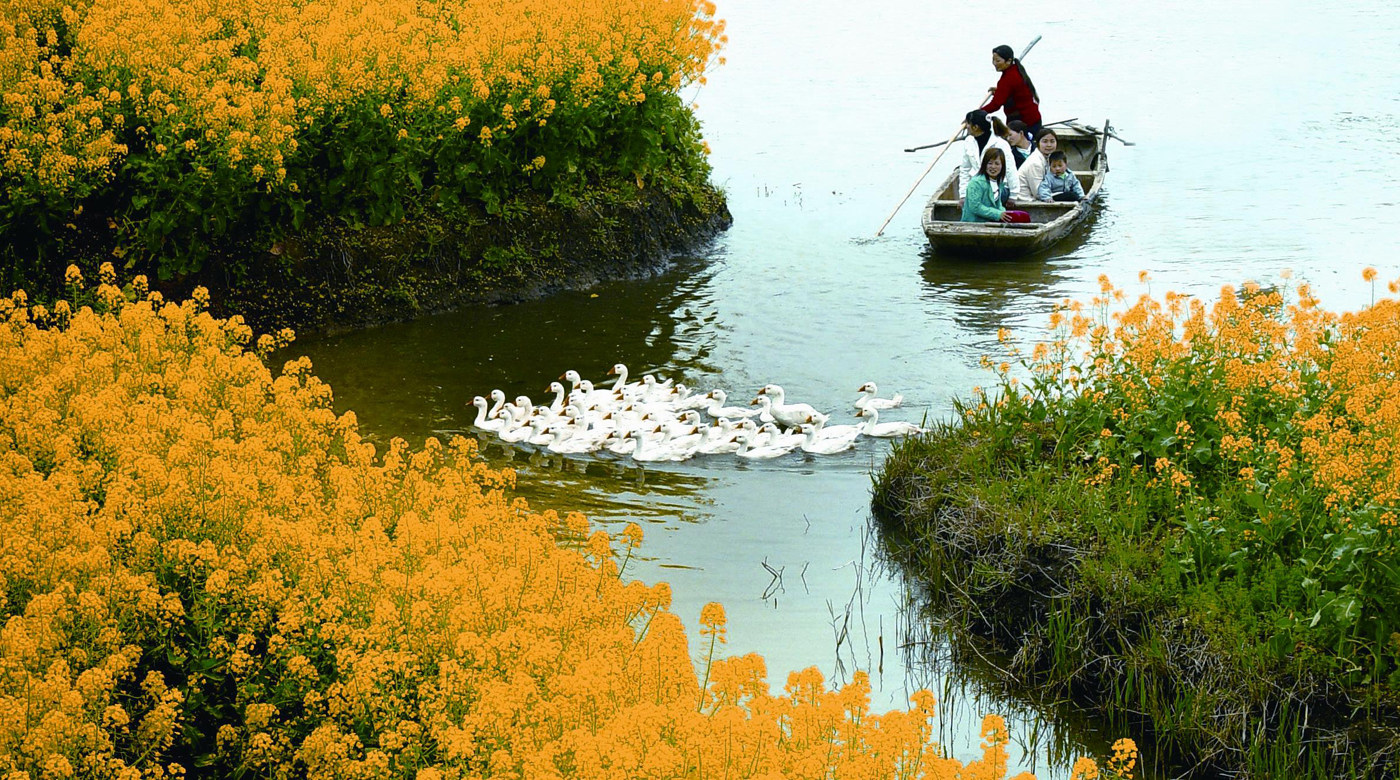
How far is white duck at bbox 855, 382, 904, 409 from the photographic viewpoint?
36.5 ft

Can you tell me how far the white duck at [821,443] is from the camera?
10.6 m

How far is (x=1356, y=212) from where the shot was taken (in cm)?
1834

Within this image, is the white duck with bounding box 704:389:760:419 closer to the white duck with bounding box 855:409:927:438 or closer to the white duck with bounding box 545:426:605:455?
the white duck with bounding box 855:409:927:438

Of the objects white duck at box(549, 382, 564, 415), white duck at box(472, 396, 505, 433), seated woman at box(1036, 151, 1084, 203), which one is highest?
seated woman at box(1036, 151, 1084, 203)

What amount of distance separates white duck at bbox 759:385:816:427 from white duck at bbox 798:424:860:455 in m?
0.26

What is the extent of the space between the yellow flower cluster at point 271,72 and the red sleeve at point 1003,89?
14.5 feet

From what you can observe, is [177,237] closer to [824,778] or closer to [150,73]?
[150,73]

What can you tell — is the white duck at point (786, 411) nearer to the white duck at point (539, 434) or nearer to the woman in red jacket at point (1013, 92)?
the white duck at point (539, 434)

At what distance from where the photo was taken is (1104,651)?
7.22 metres

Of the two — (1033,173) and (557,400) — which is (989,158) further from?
(557,400)

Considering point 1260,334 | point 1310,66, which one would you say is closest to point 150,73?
point 1260,334

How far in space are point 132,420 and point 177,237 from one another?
577 centimetres

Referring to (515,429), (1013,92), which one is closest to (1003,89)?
(1013,92)

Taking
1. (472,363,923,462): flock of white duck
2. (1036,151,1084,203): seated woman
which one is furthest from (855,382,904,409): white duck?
(1036,151,1084,203): seated woman
